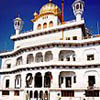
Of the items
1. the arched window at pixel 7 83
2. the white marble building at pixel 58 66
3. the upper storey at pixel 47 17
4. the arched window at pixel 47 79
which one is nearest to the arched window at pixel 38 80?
the white marble building at pixel 58 66

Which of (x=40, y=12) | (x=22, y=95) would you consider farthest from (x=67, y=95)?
(x=40, y=12)

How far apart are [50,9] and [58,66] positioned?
1832 cm

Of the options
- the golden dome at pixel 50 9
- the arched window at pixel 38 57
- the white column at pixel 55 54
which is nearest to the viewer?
the white column at pixel 55 54

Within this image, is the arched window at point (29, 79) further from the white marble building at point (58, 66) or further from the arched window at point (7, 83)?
the arched window at point (7, 83)

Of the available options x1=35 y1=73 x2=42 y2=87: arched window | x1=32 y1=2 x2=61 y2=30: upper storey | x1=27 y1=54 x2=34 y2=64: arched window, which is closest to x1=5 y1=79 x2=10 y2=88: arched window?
x1=27 y1=54 x2=34 y2=64: arched window

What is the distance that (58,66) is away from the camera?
1470 inches

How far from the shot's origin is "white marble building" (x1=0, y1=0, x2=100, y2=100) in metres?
36.2

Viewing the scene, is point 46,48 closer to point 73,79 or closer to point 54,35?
point 54,35

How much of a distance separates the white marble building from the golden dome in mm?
3197

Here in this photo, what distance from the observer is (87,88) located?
114 feet

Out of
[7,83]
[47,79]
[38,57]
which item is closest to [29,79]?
[47,79]

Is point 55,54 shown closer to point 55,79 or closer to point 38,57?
point 55,79

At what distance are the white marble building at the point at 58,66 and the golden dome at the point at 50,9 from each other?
3.20 m

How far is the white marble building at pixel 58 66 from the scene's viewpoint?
36.2m
